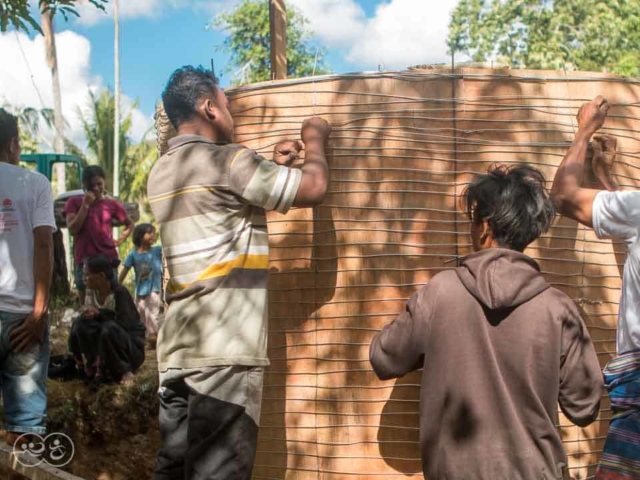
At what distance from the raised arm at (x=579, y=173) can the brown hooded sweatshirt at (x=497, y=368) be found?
57 cm

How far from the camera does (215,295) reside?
2.56m

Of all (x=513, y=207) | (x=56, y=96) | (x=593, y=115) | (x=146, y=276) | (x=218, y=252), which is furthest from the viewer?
(x=56, y=96)

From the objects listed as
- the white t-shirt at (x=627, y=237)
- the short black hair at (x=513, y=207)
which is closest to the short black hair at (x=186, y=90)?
the short black hair at (x=513, y=207)

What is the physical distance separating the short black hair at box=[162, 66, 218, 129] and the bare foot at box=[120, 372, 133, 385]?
11.0ft

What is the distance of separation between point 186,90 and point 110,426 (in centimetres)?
353

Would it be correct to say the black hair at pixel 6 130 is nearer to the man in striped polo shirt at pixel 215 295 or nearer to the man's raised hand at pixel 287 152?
the man in striped polo shirt at pixel 215 295

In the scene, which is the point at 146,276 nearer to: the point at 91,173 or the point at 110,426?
the point at 91,173

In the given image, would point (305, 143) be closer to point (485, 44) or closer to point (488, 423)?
point (488, 423)

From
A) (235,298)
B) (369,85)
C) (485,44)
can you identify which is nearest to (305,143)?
(369,85)

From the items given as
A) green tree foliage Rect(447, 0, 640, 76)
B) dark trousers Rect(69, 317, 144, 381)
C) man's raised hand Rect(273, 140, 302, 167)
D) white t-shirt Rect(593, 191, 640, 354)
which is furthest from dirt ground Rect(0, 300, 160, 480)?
green tree foliage Rect(447, 0, 640, 76)

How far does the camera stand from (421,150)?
320cm

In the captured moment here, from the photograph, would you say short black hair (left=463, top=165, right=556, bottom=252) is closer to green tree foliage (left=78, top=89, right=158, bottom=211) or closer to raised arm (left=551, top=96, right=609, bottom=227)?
raised arm (left=551, top=96, right=609, bottom=227)

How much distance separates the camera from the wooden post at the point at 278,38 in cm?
387

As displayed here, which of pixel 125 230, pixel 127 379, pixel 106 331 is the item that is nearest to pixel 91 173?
pixel 125 230
